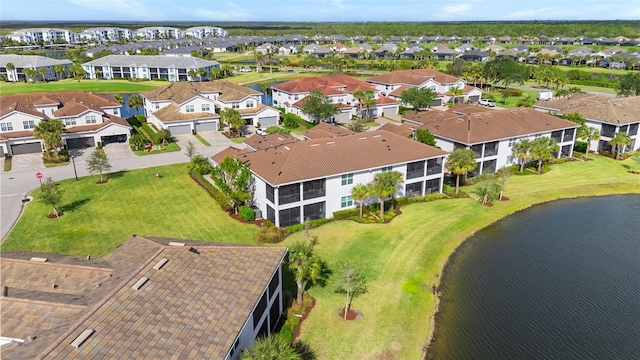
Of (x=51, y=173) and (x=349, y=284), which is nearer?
(x=349, y=284)

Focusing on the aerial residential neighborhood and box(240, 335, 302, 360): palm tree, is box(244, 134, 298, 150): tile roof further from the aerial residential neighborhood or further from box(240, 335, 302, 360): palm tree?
box(240, 335, 302, 360): palm tree

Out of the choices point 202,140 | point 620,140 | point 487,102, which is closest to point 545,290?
point 620,140

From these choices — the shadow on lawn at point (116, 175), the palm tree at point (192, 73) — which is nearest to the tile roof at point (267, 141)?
the shadow on lawn at point (116, 175)

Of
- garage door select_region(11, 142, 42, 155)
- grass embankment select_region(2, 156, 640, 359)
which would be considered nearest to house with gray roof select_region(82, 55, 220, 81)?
garage door select_region(11, 142, 42, 155)

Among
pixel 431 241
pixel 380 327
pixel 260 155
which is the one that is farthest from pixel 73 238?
pixel 431 241

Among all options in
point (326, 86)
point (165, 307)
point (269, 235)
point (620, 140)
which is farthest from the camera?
point (326, 86)

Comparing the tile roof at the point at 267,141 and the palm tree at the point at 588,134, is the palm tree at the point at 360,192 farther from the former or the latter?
the palm tree at the point at 588,134

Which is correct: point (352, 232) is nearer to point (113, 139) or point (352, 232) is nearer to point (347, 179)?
point (347, 179)
